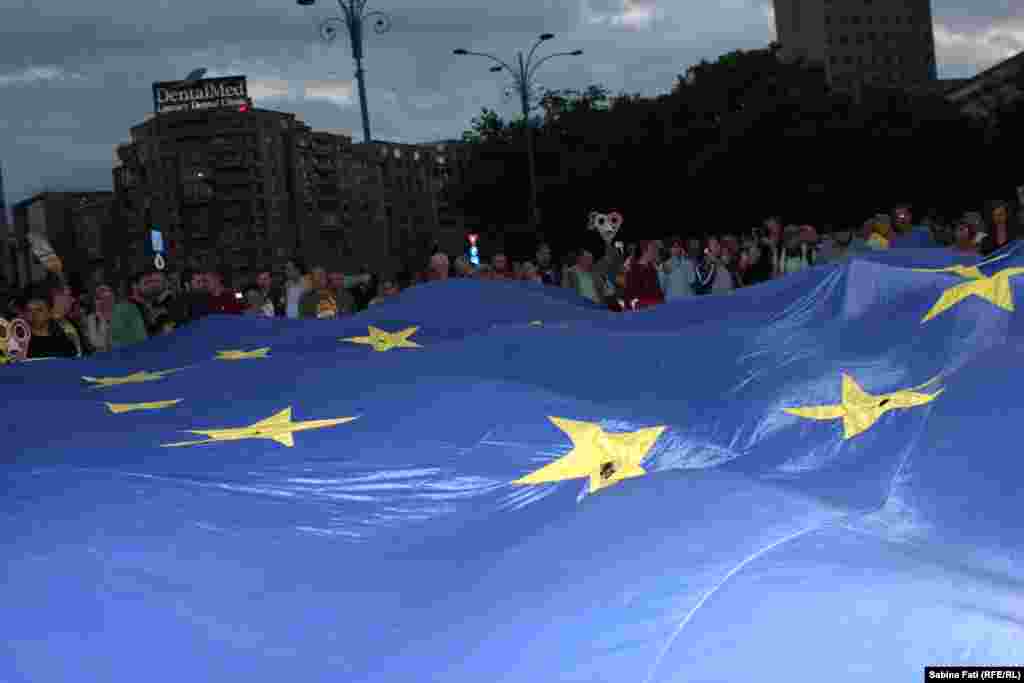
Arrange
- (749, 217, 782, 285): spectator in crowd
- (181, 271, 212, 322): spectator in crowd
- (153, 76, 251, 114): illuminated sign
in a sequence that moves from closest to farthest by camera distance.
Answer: (181, 271, 212, 322): spectator in crowd, (749, 217, 782, 285): spectator in crowd, (153, 76, 251, 114): illuminated sign

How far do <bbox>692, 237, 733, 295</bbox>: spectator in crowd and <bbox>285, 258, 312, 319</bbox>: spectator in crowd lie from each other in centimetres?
469

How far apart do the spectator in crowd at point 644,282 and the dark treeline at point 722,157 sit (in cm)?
2865

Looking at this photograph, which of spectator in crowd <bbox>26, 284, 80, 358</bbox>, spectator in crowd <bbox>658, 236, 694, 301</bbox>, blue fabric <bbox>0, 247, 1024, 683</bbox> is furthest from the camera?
spectator in crowd <bbox>658, 236, 694, 301</bbox>

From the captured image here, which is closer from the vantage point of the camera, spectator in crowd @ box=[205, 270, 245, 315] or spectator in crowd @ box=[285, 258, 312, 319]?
spectator in crowd @ box=[205, 270, 245, 315]

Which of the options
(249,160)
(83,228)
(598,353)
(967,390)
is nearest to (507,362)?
(598,353)

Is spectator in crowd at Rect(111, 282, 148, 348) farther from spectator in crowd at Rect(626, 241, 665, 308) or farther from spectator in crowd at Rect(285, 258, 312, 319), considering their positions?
spectator in crowd at Rect(626, 241, 665, 308)

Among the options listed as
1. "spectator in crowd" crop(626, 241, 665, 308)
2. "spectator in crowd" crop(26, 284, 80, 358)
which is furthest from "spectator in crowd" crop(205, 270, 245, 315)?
"spectator in crowd" crop(626, 241, 665, 308)

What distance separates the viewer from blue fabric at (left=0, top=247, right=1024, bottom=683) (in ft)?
10.4

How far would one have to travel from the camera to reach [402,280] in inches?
638

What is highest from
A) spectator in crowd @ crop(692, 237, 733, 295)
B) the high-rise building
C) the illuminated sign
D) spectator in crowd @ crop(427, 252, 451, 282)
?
the high-rise building

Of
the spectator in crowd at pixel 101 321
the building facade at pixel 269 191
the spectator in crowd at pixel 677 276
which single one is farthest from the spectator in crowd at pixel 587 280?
the building facade at pixel 269 191

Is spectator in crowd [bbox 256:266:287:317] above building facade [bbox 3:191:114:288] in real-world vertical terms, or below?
below

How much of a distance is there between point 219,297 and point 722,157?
3278 centimetres

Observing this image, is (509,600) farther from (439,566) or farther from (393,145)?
(393,145)
